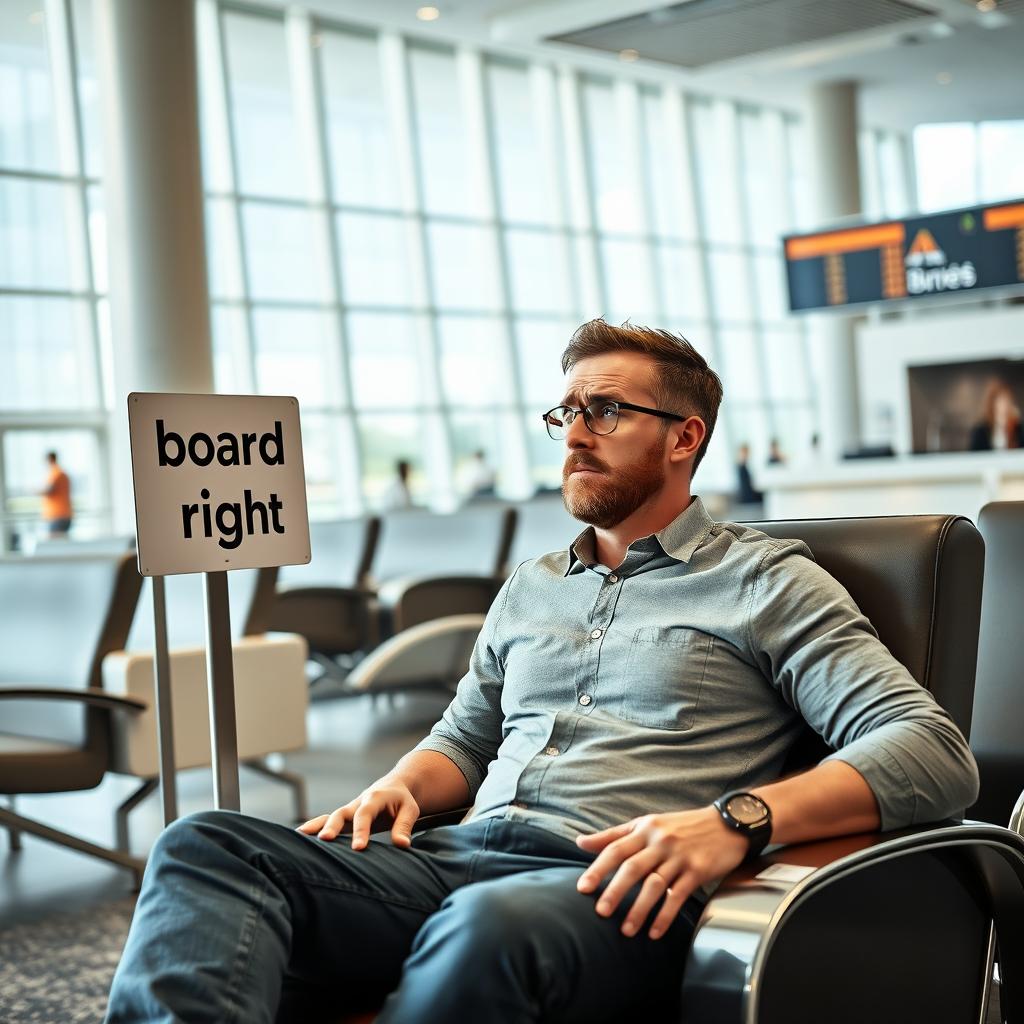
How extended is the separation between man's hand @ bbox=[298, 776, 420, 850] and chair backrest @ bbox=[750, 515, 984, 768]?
562 mm

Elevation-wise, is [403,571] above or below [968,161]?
below

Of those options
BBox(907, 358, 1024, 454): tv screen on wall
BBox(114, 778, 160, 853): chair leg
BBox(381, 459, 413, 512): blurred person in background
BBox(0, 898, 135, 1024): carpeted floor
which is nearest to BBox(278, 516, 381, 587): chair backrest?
BBox(114, 778, 160, 853): chair leg

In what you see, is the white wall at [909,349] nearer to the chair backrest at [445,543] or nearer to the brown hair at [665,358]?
the chair backrest at [445,543]

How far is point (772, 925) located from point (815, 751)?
579 mm

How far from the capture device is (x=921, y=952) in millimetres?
1764

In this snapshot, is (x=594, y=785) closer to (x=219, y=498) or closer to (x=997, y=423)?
(x=219, y=498)

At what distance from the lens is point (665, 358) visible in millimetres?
2109

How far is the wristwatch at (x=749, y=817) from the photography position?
1571mm

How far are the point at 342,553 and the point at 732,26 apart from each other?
6497mm

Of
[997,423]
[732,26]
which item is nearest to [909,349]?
[997,423]

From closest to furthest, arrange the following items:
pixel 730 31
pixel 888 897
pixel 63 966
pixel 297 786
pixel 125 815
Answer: pixel 888 897, pixel 63 966, pixel 125 815, pixel 297 786, pixel 730 31

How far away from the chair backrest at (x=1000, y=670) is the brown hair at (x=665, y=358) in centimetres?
79

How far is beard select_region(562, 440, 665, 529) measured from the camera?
2.08m

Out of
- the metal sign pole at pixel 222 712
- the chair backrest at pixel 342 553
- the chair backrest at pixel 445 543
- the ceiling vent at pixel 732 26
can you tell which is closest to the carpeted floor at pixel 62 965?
the metal sign pole at pixel 222 712
